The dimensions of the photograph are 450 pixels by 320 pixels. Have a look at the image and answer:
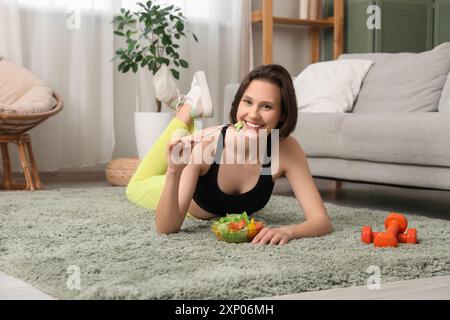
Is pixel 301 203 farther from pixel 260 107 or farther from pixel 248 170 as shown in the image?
pixel 260 107

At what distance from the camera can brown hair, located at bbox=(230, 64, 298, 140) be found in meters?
2.06

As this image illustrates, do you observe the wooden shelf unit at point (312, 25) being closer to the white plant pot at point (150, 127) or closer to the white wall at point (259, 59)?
the white wall at point (259, 59)

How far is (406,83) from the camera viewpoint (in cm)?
362

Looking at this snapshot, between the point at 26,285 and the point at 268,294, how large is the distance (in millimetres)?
521

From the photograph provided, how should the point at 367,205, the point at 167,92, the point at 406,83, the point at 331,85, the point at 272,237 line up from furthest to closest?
the point at 331,85 < the point at 406,83 < the point at 367,205 < the point at 167,92 < the point at 272,237

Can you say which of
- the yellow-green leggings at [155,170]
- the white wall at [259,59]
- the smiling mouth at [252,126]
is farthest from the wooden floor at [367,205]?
the yellow-green leggings at [155,170]

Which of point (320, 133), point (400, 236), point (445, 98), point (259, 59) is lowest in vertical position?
point (400, 236)

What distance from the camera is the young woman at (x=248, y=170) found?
6.58 ft

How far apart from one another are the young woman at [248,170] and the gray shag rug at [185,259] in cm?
6

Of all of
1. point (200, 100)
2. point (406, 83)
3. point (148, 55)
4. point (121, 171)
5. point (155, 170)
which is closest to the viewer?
point (200, 100)

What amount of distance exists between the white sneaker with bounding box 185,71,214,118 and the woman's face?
498 millimetres

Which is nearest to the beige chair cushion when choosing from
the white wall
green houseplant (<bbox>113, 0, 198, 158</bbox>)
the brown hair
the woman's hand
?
green houseplant (<bbox>113, 0, 198, 158</bbox>)

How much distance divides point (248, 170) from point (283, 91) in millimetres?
284

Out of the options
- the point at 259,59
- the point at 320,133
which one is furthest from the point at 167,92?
the point at 259,59
